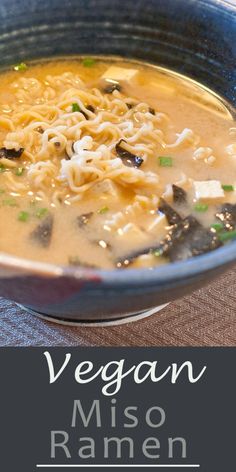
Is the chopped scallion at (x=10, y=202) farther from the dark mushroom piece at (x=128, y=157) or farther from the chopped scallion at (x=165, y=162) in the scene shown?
the chopped scallion at (x=165, y=162)

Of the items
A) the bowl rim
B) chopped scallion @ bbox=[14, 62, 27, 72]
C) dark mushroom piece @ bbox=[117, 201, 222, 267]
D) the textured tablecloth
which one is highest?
chopped scallion @ bbox=[14, 62, 27, 72]

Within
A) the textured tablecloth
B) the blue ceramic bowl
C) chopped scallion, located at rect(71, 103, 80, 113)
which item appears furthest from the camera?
the blue ceramic bowl

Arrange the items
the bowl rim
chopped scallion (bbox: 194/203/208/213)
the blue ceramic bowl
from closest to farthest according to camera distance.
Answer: the bowl rim
chopped scallion (bbox: 194/203/208/213)
the blue ceramic bowl

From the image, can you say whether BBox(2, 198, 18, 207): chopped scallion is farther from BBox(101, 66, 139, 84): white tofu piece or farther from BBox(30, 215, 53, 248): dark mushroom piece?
BBox(101, 66, 139, 84): white tofu piece

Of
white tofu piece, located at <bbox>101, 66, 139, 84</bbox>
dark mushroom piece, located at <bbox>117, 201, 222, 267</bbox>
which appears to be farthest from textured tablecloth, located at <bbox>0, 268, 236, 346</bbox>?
white tofu piece, located at <bbox>101, 66, 139, 84</bbox>

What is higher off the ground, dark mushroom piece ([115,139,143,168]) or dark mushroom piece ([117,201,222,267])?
dark mushroom piece ([115,139,143,168])

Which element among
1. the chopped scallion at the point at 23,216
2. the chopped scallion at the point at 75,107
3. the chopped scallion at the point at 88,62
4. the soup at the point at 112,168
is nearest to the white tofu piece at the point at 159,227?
the soup at the point at 112,168

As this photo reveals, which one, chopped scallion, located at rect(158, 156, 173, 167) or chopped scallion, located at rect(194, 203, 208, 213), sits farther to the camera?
chopped scallion, located at rect(158, 156, 173, 167)

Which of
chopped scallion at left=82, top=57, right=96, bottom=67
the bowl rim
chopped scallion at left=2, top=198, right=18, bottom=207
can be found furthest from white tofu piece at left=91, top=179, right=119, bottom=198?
chopped scallion at left=82, top=57, right=96, bottom=67
